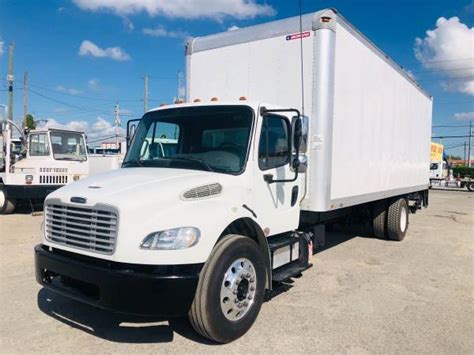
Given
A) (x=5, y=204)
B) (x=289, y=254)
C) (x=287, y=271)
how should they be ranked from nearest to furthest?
(x=287, y=271)
(x=289, y=254)
(x=5, y=204)

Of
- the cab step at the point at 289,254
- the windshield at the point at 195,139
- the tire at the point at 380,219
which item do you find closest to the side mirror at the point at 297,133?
the windshield at the point at 195,139

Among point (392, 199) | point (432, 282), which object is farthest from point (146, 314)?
point (392, 199)

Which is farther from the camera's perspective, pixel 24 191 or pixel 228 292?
pixel 24 191

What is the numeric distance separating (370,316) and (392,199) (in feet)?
17.3

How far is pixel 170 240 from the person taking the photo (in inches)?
145

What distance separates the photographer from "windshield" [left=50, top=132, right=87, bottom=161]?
13.4 meters

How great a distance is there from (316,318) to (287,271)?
0.70 metres

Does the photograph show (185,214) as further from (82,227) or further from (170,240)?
(82,227)

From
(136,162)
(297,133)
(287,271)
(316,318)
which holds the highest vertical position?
(297,133)

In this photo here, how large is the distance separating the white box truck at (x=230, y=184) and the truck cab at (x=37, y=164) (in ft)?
25.7

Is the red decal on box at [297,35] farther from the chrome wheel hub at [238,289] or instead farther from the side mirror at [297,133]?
the chrome wheel hub at [238,289]

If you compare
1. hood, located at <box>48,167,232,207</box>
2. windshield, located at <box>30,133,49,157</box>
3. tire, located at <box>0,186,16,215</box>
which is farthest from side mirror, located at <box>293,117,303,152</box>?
tire, located at <box>0,186,16,215</box>

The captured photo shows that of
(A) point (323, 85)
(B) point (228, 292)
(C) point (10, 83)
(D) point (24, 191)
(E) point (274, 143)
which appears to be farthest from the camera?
(C) point (10, 83)

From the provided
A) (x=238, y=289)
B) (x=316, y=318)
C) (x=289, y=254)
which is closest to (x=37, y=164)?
(x=289, y=254)
